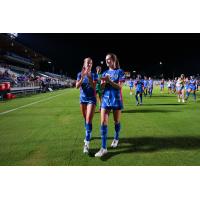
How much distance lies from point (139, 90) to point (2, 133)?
10.1 meters

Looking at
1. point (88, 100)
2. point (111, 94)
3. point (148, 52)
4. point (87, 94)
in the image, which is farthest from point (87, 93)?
point (148, 52)

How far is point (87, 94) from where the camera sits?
6.21 m

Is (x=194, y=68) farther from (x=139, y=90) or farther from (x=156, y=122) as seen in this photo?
(x=156, y=122)

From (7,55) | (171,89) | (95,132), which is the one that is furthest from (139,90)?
(7,55)

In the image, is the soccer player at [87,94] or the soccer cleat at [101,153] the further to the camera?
the soccer player at [87,94]

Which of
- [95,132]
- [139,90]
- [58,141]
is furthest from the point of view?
[139,90]

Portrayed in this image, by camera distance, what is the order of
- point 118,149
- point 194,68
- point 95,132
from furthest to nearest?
point 194,68 < point 95,132 < point 118,149

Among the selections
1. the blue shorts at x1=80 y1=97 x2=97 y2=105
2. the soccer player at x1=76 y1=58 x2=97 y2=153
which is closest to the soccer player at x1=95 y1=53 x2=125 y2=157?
the soccer player at x1=76 y1=58 x2=97 y2=153

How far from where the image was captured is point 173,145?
21.1 ft

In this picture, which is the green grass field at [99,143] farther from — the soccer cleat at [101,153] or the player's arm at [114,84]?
the player's arm at [114,84]

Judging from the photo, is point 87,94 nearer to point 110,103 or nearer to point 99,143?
point 110,103

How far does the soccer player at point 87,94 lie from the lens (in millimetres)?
5748

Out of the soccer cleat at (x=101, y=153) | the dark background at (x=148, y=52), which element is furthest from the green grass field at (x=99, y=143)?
the dark background at (x=148, y=52)

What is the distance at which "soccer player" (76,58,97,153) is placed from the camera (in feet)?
18.9
